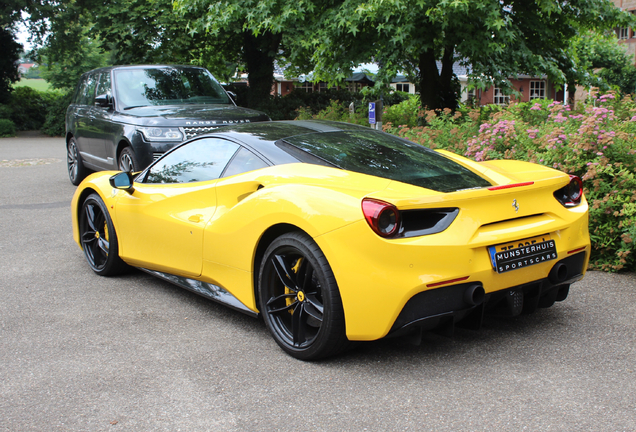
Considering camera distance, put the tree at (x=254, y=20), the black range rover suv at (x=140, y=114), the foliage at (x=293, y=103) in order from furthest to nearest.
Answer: the foliage at (x=293, y=103) → the tree at (x=254, y=20) → the black range rover suv at (x=140, y=114)

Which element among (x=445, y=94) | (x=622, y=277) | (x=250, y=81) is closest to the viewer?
(x=622, y=277)

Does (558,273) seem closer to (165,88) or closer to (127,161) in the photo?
(127,161)

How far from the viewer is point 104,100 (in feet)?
30.2

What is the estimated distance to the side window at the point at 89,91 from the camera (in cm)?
1030

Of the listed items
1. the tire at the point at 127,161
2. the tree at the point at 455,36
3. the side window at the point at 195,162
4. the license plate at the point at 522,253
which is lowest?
the license plate at the point at 522,253

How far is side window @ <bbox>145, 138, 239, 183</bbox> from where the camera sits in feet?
13.7

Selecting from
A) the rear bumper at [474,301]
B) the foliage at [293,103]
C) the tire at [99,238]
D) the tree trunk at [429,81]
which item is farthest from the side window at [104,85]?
the foliage at [293,103]

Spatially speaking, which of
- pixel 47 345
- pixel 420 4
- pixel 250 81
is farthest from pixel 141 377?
pixel 250 81

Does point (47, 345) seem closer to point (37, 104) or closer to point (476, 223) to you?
point (476, 223)

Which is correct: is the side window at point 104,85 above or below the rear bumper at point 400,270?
above

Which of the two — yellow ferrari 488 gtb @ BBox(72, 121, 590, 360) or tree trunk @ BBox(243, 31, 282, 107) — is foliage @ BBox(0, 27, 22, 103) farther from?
yellow ferrari 488 gtb @ BBox(72, 121, 590, 360)

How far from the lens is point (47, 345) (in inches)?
149

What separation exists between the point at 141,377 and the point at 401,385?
4.47ft

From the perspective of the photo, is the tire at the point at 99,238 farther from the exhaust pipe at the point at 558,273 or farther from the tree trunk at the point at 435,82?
the tree trunk at the point at 435,82
